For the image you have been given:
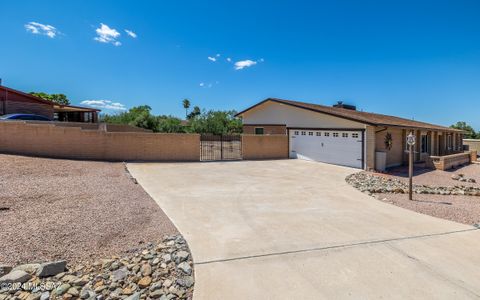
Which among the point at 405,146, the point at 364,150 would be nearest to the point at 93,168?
the point at 364,150

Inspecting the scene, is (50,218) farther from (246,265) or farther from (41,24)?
(41,24)

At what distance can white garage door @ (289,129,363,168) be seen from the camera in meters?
13.8

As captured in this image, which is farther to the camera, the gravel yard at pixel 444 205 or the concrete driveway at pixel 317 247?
the gravel yard at pixel 444 205

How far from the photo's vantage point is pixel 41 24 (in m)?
13.5

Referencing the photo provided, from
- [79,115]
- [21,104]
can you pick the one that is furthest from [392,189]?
[79,115]

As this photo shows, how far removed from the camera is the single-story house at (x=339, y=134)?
13.4 metres

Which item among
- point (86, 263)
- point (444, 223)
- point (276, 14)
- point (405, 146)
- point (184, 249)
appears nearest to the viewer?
point (86, 263)

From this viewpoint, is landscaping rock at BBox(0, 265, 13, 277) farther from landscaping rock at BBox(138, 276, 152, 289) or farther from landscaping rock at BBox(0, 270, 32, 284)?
landscaping rock at BBox(138, 276, 152, 289)

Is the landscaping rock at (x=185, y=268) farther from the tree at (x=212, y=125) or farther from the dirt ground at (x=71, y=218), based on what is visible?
the tree at (x=212, y=125)

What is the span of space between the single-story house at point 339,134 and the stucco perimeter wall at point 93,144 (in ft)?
22.6

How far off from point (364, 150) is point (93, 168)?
13.0m

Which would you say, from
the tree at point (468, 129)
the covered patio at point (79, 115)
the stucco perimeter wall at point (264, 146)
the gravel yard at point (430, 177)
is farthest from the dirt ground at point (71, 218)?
the tree at point (468, 129)

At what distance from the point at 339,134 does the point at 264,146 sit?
480 cm

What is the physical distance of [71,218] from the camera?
4.94 metres
